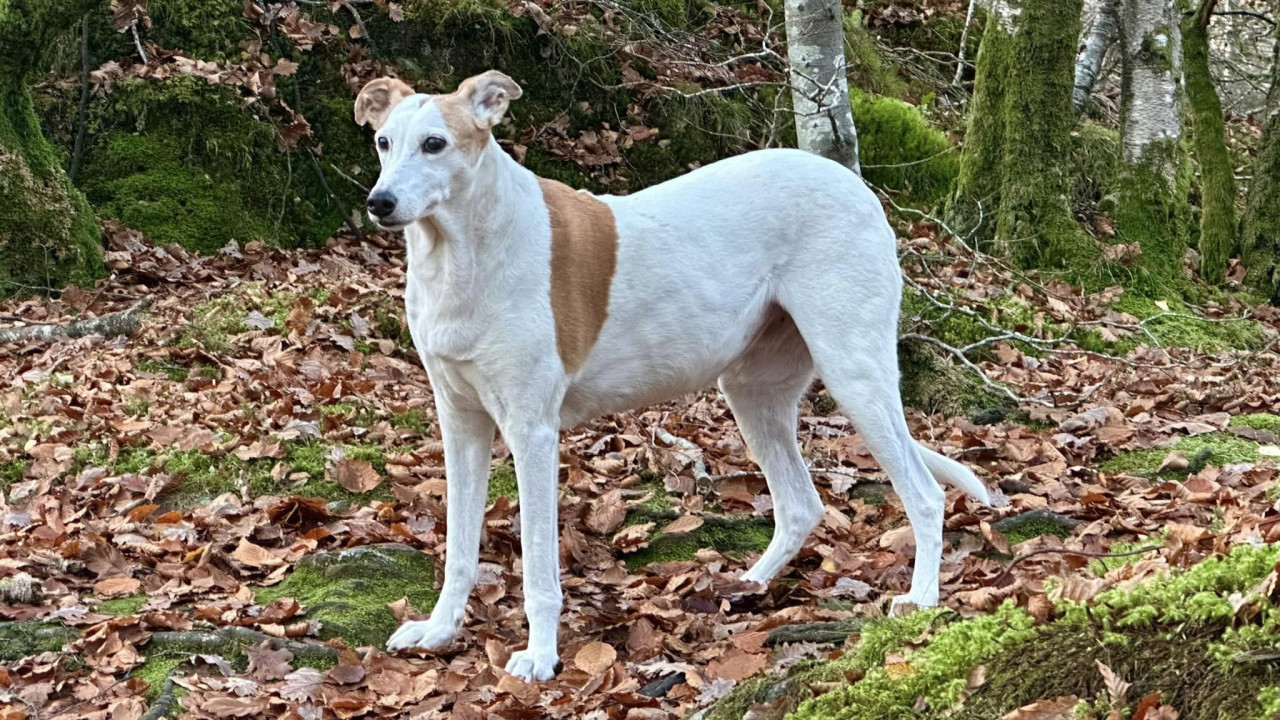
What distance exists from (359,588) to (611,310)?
158 centimetres

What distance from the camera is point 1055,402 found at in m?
7.70

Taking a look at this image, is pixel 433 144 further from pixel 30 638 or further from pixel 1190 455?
pixel 1190 455

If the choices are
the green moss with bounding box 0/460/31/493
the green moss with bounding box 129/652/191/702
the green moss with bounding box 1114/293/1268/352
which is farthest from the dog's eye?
the green moss with bounding box 1114/293/1268/352

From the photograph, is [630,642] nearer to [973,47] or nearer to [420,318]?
[420,318]

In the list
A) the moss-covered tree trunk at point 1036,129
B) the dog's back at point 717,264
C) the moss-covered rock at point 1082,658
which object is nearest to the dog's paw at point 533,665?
the dog's back at point 717,264

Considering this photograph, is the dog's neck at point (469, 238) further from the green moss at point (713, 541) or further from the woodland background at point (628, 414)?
the green moss at point (713, 541)

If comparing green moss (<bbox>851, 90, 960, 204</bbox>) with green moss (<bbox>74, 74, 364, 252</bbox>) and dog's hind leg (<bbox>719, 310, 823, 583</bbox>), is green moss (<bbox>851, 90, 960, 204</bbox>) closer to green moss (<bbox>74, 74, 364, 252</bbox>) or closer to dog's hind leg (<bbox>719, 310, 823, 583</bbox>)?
green moss (<bbox>74, 74, 364, 252</bbox>)

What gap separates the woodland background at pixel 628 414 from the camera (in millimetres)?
3953

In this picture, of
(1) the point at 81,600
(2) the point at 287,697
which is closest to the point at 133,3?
(1) the point at 81,600

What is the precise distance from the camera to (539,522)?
466cm

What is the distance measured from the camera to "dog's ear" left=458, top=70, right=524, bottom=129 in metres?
4.53

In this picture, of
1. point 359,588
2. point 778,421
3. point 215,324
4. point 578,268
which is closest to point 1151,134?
point 778,421

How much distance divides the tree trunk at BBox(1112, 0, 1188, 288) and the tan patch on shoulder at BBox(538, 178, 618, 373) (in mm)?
7232

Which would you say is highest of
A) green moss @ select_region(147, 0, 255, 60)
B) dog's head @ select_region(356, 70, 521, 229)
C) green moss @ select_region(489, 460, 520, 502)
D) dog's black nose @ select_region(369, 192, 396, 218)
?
dog's head @ select_region(356, 70, 521, 229)
